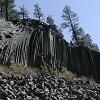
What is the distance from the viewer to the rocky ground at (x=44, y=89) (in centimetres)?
2344

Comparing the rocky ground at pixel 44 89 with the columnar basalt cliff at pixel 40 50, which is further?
the columnar basalt cliff at pixel 40 50

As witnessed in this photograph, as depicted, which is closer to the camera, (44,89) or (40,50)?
(44,89)

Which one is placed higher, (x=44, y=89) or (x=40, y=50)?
(x=40, y=50)

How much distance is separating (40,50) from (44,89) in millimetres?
9692

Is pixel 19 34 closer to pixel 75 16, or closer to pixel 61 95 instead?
pixel 61 95

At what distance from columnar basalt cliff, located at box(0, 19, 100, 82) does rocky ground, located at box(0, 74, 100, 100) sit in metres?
3.77

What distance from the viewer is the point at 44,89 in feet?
86.2

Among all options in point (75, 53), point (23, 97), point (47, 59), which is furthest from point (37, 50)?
point (23, 97)

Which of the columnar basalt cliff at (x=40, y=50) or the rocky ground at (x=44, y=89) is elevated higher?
the columnar basalt cliff at (x=40, y=50)

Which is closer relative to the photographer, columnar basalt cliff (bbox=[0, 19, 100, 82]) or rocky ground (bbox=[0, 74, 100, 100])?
rocky ground (bbox=[0, 74, 100, 100])

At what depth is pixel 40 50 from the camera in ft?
116

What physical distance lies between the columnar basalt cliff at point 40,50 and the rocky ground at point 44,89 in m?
3.77

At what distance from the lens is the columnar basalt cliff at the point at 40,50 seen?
3278cm

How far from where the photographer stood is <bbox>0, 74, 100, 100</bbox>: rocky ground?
923 inches
